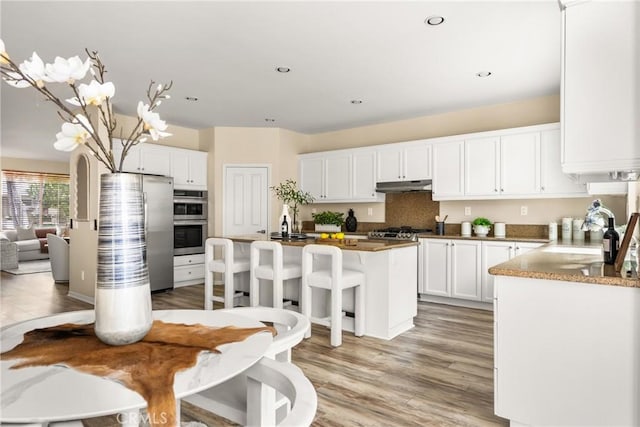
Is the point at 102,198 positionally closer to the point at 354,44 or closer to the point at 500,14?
the point at 354,44

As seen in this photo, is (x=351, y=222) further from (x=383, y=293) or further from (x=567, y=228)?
(x=567, y=228)

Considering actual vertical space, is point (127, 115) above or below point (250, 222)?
above

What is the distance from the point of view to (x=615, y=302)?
5.92ft

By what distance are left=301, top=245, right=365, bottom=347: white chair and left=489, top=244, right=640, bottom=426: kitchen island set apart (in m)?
1.48

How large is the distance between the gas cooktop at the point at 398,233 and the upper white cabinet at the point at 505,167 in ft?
1.95

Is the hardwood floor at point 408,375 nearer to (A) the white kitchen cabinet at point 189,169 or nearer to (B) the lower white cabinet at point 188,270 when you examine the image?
(B) the lower white cabinet at point 188,270

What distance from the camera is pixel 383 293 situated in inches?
141

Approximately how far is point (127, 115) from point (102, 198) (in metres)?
5.26

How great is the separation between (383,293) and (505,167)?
8.14 ft

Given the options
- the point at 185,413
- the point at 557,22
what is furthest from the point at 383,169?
the point at 185,413

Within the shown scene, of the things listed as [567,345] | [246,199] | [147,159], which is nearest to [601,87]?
[567,345]

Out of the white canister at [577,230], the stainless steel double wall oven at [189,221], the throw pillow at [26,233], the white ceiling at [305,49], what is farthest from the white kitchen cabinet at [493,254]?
the throw pillow at [26,233]

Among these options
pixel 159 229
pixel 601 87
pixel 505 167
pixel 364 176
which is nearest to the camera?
pixel 601 87

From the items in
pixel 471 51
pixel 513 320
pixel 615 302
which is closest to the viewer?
pixel 615 302
